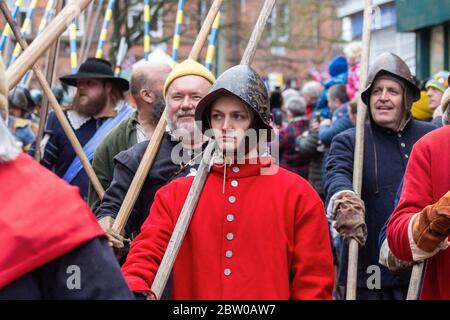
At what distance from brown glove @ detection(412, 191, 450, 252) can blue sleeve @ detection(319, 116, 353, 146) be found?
195 inches

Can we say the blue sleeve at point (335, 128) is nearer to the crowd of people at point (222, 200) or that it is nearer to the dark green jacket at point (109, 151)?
the crowd of people at point (222, 200)

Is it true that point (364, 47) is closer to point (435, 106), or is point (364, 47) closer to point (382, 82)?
point (382, 82)

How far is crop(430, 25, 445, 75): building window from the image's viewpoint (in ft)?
45.8

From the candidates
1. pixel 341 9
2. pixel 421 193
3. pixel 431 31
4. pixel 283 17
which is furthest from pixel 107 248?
pixel 283 17

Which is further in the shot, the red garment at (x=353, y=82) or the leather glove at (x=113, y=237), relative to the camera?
the red garment at (x=353, y=82)

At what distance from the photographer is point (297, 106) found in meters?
11.5

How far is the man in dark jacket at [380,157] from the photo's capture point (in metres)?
6.17

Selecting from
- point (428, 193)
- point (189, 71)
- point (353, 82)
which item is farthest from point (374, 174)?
point (353, 82)

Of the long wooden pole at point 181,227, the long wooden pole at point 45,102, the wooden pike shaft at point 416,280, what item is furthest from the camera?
the long wooden pole at point 45,102

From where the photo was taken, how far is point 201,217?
4.33 metres

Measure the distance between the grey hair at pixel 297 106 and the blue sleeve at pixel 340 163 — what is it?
5.10m

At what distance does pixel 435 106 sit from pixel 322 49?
31.9 meters

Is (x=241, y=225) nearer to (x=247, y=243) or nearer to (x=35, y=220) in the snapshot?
(x=247, y=243)

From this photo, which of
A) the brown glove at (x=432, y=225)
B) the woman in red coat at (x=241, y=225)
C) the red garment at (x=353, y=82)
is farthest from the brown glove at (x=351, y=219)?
the red garment at (x=353, y=82)
